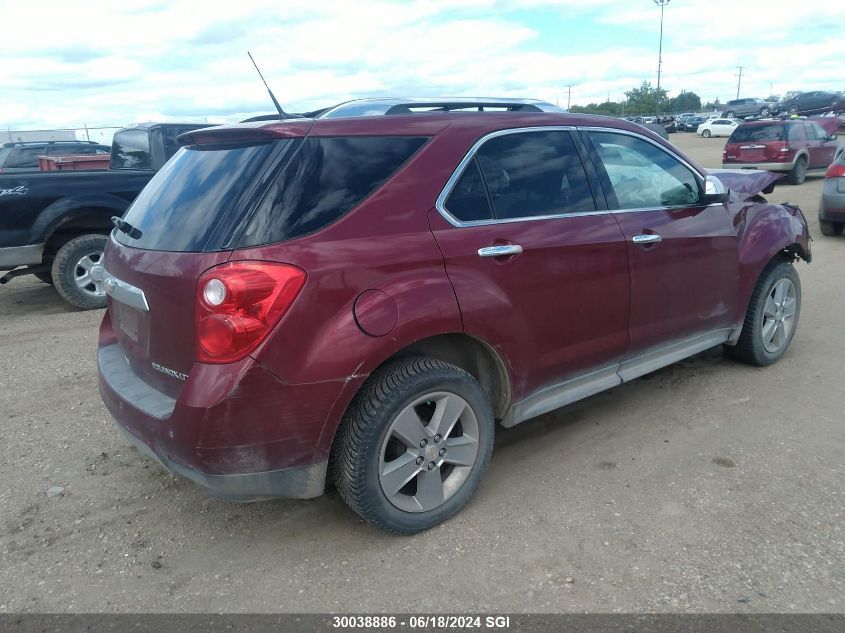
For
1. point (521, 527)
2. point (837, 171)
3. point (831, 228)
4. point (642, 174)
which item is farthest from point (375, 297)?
point (831, 228)

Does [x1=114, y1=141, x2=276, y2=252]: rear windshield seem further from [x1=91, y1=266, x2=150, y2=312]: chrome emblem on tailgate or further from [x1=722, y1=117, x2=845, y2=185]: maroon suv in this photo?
[x1=722, y1=117, x2=845, y2=185]: maroon suv

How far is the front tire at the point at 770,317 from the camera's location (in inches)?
184

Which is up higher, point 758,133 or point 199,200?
point 199,200

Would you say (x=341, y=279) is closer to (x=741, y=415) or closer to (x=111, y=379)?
(x=111, y=379)

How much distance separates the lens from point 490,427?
10.4 ft

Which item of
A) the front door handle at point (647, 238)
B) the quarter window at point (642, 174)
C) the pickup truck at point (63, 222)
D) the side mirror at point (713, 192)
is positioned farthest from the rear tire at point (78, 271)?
the side mirror at point (713, 192)

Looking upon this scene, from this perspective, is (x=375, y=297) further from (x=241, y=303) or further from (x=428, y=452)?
(x=428, y=452)

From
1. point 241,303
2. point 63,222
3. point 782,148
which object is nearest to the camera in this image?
point 241,303

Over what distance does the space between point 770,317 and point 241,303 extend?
3917mm

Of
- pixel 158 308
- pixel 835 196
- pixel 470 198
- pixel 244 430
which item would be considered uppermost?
pixel 470 198

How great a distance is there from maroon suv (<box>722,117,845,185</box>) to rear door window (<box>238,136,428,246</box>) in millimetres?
16266

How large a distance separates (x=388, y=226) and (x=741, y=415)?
8.75 feet

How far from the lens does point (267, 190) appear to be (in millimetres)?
2643

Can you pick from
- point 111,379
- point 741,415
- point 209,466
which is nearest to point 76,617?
point 209,466
